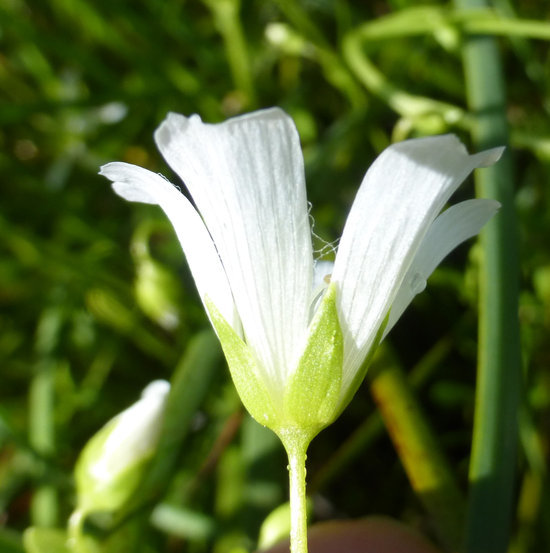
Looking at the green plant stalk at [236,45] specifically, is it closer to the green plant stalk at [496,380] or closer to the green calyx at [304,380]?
the green plant stalk at [496,380]

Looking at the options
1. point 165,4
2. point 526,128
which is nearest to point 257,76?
point 165,4

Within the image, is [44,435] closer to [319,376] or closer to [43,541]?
[43,541]

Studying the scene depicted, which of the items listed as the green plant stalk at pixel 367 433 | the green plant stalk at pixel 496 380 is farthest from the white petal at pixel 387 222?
the green plant stalk at pixel 367 433

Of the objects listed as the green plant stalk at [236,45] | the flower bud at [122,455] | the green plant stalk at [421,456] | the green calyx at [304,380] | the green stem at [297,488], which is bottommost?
the green plant stalk at [421,456]

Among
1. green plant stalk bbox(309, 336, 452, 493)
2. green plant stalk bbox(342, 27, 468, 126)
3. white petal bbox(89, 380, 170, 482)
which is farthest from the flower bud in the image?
green plant stalk bbox(342, 27, 468, 126)

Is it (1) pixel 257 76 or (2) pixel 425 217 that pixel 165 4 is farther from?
(2) pixel 425 217

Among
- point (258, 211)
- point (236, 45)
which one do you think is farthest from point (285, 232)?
point (236, 45)
